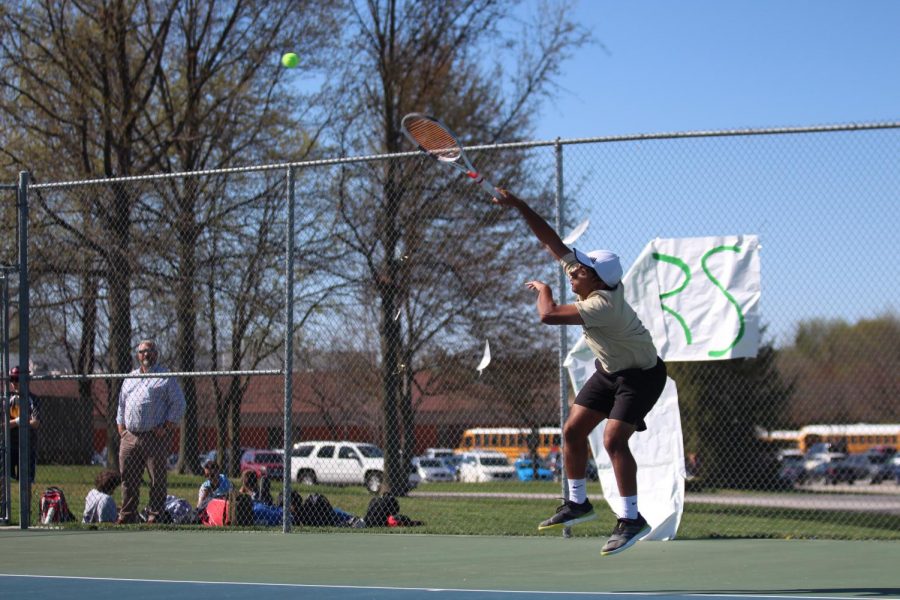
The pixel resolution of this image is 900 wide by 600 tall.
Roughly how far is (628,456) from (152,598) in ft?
8.81

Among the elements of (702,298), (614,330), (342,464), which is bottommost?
(342,464)

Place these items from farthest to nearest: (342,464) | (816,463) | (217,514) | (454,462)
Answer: (454,462) < (816,463) < (342,464) < (217,514)

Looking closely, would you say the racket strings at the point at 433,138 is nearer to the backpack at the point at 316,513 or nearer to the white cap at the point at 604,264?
the white cap at the point at 604,264

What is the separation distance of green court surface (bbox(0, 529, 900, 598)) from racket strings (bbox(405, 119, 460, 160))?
2547mm

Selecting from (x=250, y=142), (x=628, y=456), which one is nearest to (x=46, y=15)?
(x=250, y=142)

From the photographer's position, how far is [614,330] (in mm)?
6699

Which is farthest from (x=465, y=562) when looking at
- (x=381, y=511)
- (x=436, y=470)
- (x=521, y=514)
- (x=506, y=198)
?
(x=436, y=470)

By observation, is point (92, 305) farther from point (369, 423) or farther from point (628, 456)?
point (628, 456)

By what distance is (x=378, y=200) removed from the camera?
17.7 m

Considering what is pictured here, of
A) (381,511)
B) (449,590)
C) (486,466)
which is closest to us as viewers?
(449,590)

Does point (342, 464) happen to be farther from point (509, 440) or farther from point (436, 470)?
point (436, 470)

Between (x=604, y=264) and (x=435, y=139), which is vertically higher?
(x=435, y=139)

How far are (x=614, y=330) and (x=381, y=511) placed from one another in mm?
5310

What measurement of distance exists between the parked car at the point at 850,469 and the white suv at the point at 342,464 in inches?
345
